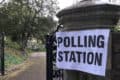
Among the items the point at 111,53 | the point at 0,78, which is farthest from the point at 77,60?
the point at 0,78

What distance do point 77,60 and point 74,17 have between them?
0.44 metres

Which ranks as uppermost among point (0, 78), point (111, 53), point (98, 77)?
point (111, 53)

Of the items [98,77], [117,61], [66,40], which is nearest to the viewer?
[117,61]

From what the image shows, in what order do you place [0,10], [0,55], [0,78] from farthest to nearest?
[0,10] → [0,55] → [0,78]

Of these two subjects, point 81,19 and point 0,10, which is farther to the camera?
point 0,10

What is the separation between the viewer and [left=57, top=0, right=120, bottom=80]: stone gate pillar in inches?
132

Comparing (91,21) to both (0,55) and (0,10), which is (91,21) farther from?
(0,10)

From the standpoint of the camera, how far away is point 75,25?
374 cm

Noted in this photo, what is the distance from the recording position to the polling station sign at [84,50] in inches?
132

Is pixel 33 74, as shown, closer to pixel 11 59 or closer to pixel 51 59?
pixel 11 59

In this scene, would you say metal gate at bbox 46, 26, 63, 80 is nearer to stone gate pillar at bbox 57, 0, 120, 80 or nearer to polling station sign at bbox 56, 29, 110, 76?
polling station sign at bbox 56, 29, 110, 76

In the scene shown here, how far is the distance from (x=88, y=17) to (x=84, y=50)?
337 mm

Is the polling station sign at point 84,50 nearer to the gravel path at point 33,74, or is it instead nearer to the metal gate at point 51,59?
the metal gate at point 51,59

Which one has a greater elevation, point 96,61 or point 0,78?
point 96,61
